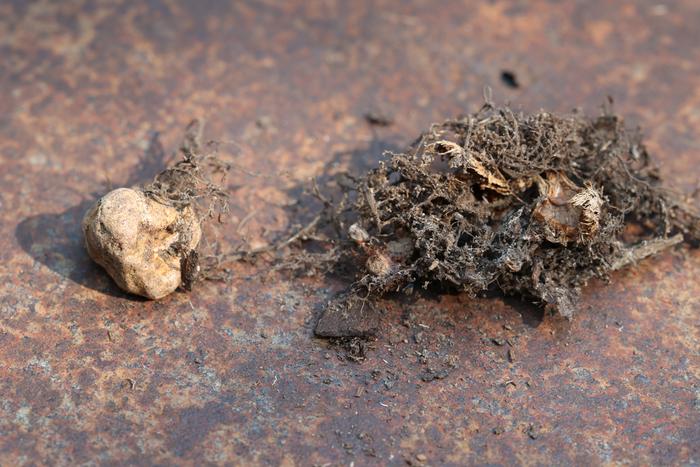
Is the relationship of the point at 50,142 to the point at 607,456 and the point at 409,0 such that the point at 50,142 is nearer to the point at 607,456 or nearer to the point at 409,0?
the point at 409,0

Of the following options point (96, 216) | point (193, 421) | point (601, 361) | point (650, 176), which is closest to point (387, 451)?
point (193, 421)

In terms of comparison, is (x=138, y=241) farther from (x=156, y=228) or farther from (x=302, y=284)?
(x=302, y=284)

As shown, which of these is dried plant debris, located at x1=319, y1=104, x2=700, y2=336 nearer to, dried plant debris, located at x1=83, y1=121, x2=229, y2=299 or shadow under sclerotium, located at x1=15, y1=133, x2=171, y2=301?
dried plant debris, located at x1=83, y1=121, x2=229, y2=299

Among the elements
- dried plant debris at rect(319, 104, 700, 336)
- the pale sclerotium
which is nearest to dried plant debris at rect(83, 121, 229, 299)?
the pale sclerotium

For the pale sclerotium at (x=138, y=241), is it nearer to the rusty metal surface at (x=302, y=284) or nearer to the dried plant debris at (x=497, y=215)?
the rusty metal surface at (x=302, y=284)

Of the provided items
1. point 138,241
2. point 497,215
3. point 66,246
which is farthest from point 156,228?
point 497,215

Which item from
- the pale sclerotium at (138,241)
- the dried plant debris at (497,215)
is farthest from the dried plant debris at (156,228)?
the dried plant debris at (497,215)
